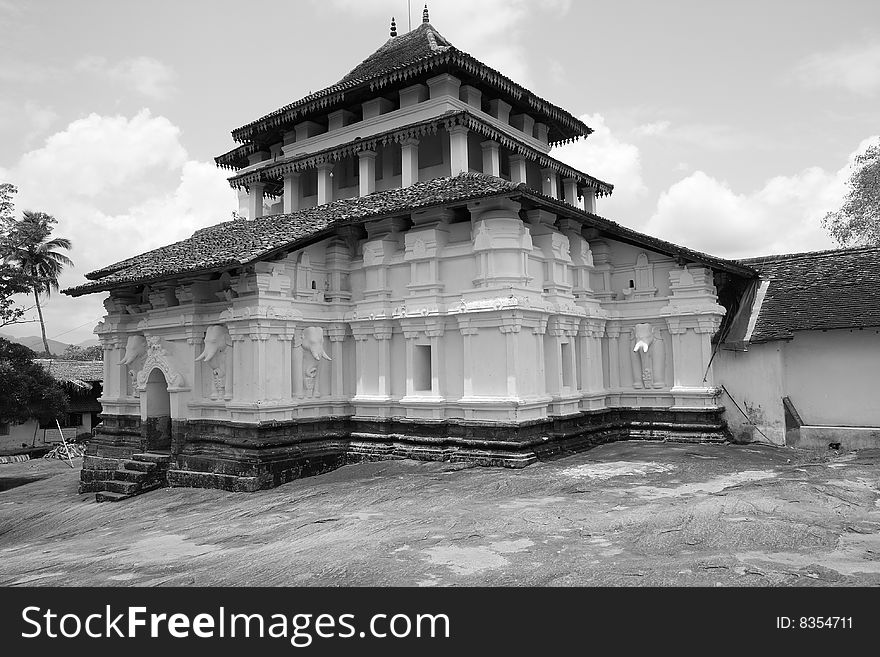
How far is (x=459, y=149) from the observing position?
17.4 m

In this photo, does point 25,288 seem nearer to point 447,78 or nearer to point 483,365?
point 447,78

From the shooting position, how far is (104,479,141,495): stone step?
49.0 ft

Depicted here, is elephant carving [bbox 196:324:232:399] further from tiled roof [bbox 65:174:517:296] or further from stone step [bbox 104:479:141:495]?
stone step [bbox 104:479:141:495]

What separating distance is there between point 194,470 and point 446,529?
24.8 feet

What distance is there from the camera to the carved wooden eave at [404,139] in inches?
680

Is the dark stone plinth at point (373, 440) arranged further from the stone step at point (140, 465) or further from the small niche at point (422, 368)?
A: the small niche at point (422, 368)

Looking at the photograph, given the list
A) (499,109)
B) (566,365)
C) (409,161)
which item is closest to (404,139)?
(409,161)

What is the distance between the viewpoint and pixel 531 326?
1377 centimetres

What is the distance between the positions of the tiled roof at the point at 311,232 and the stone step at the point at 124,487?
445 centimetres

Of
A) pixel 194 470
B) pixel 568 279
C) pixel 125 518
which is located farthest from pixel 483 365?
pixel 125 518

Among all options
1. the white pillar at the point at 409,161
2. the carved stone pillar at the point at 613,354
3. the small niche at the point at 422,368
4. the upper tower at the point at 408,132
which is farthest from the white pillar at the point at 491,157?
the small niche at the point at 422,368

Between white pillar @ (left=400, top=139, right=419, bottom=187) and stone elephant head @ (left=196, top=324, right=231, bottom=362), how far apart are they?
616 cm

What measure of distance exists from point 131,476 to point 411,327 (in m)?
7.19

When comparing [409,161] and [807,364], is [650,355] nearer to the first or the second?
[807,364]
